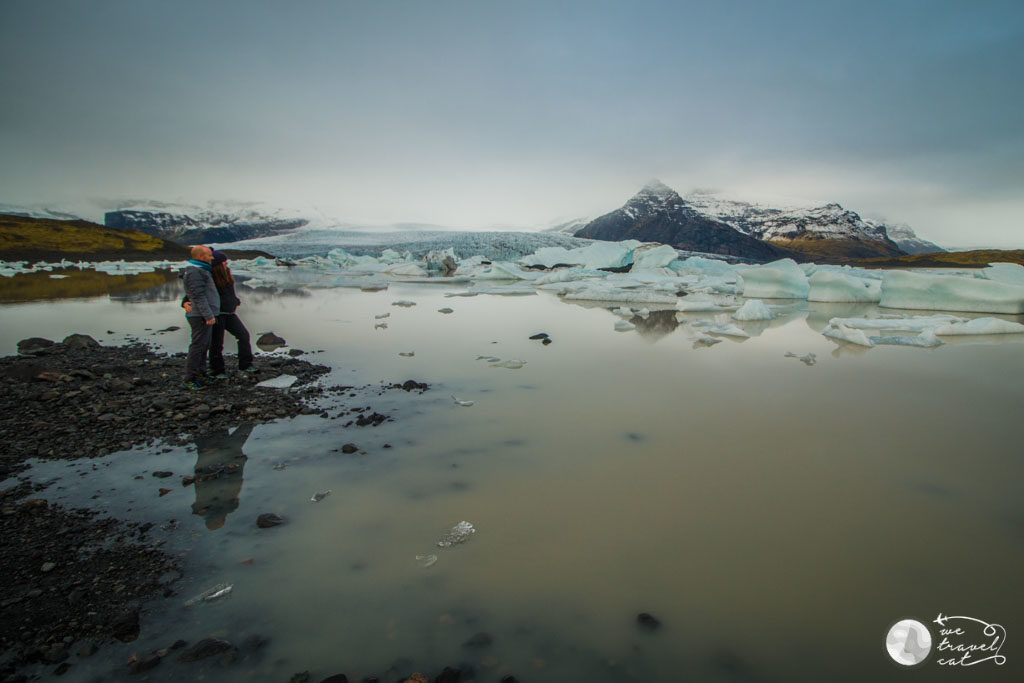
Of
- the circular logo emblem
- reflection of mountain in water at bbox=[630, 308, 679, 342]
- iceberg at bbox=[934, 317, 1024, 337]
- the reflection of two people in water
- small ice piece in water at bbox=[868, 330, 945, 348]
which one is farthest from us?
reflection of mountain in water at bbox=[630, 308, 679, 342]

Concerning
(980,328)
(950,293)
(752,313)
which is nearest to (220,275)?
(752,313)

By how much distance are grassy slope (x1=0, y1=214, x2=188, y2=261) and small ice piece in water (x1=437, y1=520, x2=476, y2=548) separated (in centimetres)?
4346

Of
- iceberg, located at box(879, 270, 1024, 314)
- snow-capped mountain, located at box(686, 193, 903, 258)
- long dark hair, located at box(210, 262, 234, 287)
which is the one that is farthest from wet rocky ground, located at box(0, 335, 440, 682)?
snow-capped mountain, located at box(686, 193, 903, 258)

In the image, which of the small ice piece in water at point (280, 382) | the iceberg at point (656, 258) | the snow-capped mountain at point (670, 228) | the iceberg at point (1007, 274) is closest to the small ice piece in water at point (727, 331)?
the small ice piece in water at point (280, 382)

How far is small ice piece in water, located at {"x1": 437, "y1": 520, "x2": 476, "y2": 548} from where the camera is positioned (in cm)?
189

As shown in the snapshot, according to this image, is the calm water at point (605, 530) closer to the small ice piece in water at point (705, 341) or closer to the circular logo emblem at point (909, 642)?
the circular logo emblem at point (909, 642)

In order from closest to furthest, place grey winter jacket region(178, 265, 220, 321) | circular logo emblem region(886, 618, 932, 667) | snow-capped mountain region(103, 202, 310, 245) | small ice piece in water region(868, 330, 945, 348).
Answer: circular logo emblem region(886, 618, 932, 667) < grey winter jacket region(178, 265, 220, 321) < small ice piece in water region(868, 330, 945, 348) < snow-capped mountain region(103, 202, 310, 245)

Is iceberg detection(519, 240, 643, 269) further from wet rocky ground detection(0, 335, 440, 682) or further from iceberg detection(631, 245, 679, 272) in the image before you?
wet rocky ground detection(0, 335, 440, 682)

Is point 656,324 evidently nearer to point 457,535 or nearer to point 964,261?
point 457,535

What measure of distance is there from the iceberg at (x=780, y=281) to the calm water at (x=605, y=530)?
986cm

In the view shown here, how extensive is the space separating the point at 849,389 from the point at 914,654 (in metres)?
3.16

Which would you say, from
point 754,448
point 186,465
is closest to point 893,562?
point 754,448

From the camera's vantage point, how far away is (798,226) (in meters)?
123

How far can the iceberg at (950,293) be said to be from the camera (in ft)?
32.0
